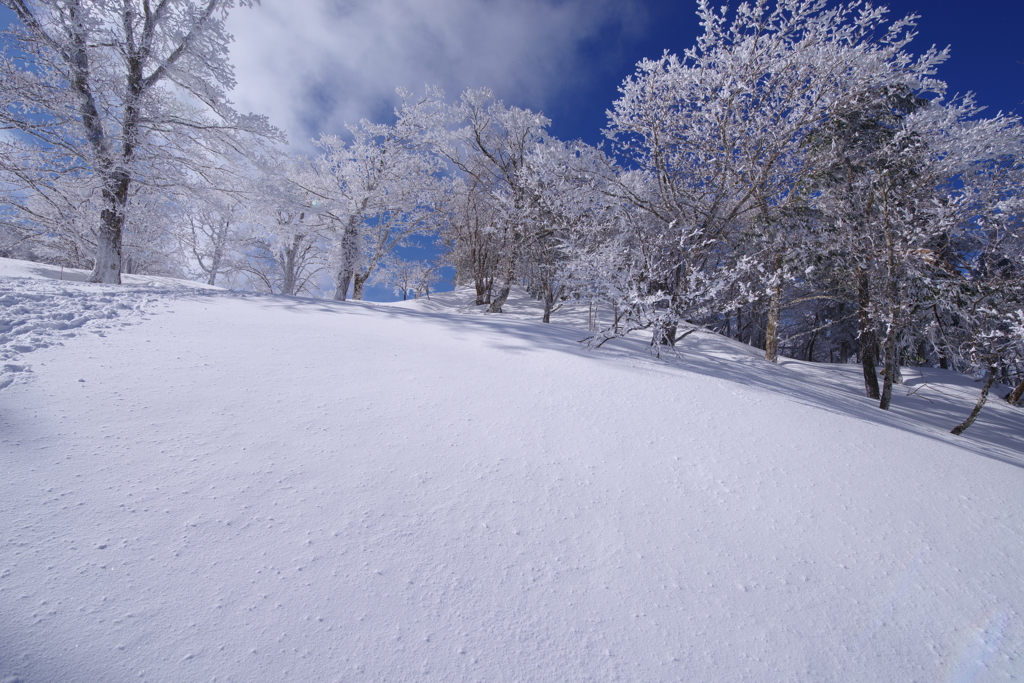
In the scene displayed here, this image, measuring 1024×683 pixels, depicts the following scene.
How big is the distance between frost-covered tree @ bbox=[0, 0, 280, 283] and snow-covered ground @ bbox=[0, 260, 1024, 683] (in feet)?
17.9

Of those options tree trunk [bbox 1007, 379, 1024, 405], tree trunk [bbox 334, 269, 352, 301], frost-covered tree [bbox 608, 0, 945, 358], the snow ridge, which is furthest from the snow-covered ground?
tree trunk [bbox 334, 269, 352, 301]

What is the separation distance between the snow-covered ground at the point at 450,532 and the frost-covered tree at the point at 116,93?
546 centimetres

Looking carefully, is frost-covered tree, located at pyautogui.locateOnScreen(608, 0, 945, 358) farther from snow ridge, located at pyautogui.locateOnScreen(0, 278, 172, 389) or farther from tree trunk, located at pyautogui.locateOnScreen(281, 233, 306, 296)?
tree trunk, located at pyautogui.locateOnScreen(281, 233, 306, 296)

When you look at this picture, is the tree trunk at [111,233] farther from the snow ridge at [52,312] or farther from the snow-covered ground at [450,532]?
the snow-covered ground at [450,532]

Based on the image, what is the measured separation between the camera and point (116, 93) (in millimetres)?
6246

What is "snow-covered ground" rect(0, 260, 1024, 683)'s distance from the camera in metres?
1.05

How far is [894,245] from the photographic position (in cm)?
548

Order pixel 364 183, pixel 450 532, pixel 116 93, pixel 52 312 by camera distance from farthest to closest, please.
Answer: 1. pixel 364 183
2. pixel 116 93
3. pixel 52 312
4. pixel 450 532

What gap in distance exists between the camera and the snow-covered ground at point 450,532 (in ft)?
3.46

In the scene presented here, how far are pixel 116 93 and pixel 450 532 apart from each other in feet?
30.4

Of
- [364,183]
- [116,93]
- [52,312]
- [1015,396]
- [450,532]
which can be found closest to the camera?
[450,532]

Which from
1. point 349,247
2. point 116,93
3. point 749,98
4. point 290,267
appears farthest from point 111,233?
point 749,98

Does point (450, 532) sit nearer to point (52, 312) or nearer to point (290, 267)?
point (52, 312)

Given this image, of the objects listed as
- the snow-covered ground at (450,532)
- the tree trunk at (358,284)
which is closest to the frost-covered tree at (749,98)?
the snow-covered ground at (450,532)
